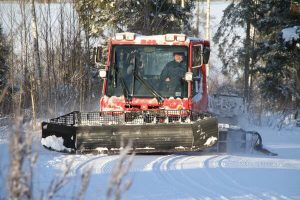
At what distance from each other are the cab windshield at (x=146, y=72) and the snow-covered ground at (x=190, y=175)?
4.63ft

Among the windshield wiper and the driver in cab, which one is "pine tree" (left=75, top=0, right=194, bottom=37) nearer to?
the driver in cab

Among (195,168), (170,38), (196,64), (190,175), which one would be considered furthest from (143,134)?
(170,38)

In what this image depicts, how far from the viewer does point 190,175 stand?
7070mm

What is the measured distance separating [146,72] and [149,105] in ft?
2.29

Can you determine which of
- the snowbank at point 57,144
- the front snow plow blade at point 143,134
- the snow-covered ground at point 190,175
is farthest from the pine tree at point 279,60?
the snowbank at point 57,144

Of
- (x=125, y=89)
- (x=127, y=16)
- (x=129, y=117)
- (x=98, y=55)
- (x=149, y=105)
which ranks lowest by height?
(x=129, y=117)

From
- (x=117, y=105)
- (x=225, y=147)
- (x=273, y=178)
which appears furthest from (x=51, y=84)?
(x=273, y=178)

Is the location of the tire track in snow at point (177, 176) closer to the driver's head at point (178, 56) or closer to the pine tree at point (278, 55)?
the driver's head at point (178, 56)

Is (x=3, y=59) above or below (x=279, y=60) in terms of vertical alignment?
below

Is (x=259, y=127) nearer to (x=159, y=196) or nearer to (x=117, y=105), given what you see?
(x=117, y=105)

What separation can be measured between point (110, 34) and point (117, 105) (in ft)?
35.0

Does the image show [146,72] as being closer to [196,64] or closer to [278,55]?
[196,64]

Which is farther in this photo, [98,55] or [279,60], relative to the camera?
[279,60]

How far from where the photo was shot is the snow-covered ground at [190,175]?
19.4 feet
